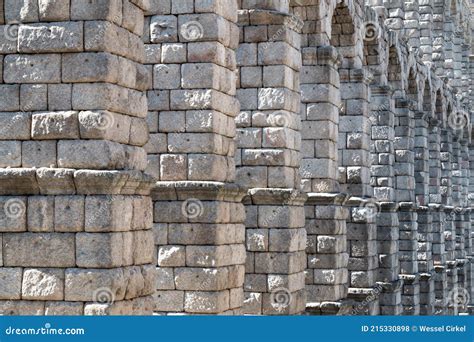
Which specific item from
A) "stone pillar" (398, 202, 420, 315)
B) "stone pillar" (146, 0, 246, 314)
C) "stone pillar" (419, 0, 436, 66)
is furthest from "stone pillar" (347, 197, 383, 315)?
"stone pillar" (419, 0, 436, 66)

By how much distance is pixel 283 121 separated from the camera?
54.6 ft

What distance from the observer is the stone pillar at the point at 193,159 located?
14289 millimetres

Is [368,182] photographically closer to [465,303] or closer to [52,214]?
[52,214]

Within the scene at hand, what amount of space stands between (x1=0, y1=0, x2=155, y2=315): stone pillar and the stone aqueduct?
0.02 m

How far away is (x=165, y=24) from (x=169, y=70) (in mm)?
622

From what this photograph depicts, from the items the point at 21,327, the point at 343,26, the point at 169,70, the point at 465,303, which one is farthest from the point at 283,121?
the point at 465,303

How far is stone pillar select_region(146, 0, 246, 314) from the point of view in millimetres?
14289

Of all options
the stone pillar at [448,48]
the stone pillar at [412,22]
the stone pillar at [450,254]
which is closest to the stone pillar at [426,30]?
the stone pillar at [412,22]

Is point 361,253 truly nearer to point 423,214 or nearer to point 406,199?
point 406,199

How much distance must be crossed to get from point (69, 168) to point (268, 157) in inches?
245

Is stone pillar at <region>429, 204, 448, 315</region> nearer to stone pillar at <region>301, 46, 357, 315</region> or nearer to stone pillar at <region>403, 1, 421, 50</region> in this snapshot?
stone pillar at <region>403, 1, 421, 50</region>

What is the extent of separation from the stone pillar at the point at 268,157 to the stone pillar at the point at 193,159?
Result: 1811 mm

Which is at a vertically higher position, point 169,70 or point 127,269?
point 169,70

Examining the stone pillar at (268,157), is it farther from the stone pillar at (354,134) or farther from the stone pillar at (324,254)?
the stone pillar at (354,134)
